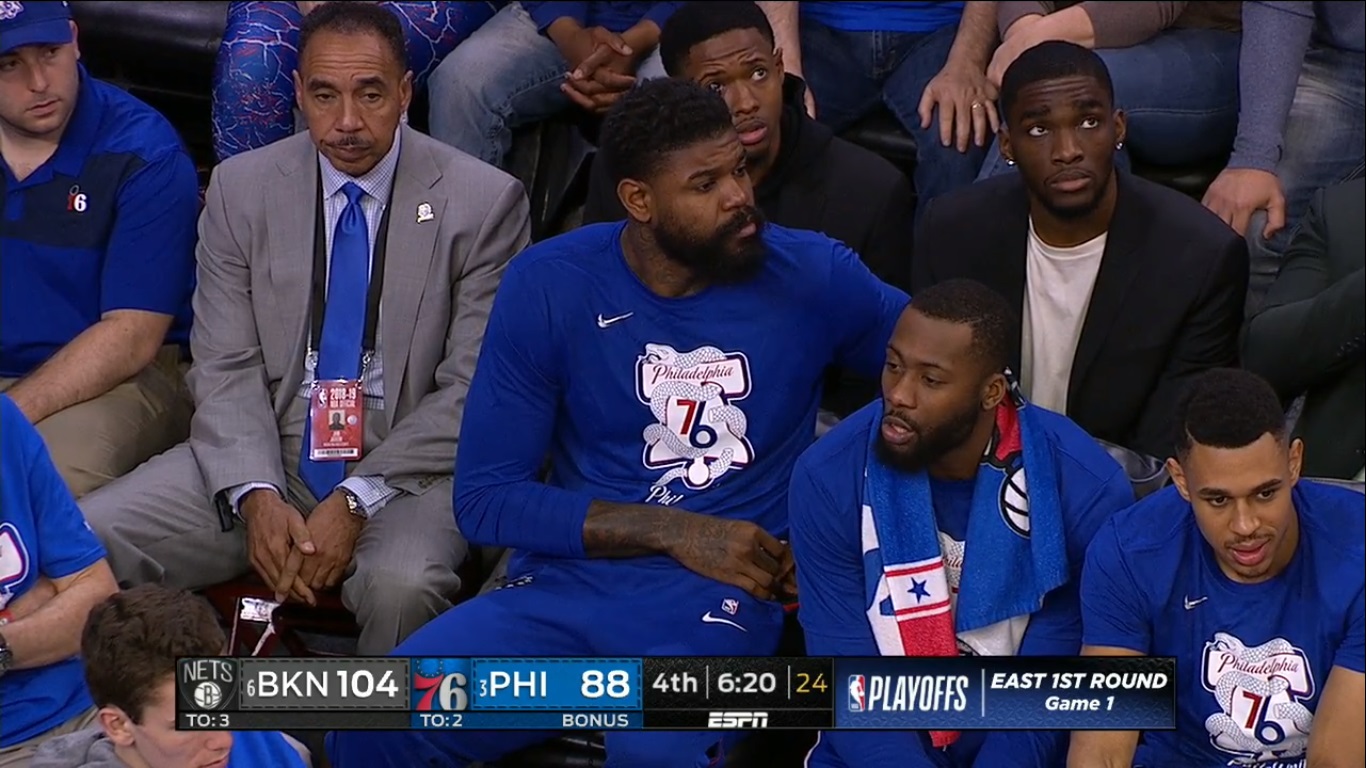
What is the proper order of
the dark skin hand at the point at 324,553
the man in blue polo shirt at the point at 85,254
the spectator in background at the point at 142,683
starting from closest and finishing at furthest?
the spectator in background at the point at 142,683 → the dark skin hand at the point at 324,553 → the man in blue polo shirt at the point at 85,254

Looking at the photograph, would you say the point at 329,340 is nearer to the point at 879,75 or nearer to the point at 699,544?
the point at 699,544

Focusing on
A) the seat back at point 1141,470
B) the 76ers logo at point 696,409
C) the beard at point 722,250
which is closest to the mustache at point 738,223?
the beard at point 722,250

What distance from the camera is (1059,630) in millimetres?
2213

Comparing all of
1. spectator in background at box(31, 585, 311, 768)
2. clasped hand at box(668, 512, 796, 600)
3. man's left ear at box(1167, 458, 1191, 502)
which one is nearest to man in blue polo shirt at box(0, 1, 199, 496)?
spectator in background at box(31, 585, 311, 768)

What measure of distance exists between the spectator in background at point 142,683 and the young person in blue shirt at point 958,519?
662 millimetres

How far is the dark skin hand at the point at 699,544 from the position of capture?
7.72 feet

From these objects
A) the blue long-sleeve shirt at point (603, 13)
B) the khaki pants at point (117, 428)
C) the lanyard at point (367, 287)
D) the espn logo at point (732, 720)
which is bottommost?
the espn logo at point (732, 720)

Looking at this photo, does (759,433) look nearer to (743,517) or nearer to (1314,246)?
(743,517)

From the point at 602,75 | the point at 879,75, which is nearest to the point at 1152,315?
the point at 879,75

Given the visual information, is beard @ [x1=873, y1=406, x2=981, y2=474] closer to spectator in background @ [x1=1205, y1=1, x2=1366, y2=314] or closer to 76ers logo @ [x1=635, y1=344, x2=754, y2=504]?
76ers logo @ [x1=635, y1=344, x2=754, y2=504]

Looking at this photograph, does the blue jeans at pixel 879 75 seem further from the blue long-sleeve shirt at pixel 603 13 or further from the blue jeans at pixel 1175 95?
the blue long-sleeve shirt at pixel 603 13

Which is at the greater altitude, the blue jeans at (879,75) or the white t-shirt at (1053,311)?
the blue jeans at (879,75)

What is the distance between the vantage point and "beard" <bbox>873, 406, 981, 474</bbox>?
219 centimetres

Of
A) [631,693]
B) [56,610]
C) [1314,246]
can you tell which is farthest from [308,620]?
[1314,246]
